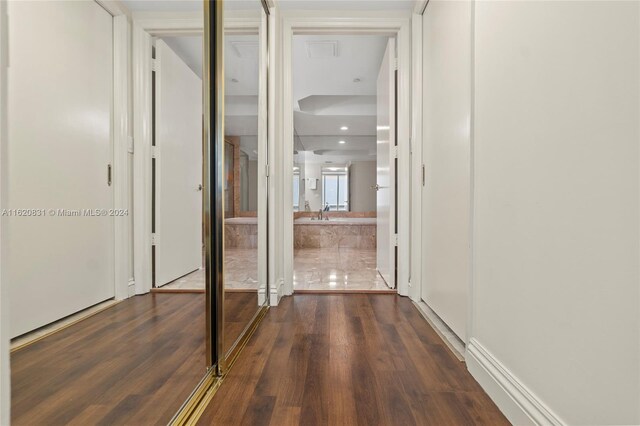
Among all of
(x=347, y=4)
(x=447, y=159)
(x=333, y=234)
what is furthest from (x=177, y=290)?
(x=333, y=234)

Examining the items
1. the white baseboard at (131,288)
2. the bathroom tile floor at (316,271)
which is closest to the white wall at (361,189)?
the bathroom tile floor at (316,271)

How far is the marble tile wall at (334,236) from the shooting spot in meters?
5.78

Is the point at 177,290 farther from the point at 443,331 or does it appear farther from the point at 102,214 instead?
the point at 443,331

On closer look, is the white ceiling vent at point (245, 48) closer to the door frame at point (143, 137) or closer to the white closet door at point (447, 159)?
the door frame at point (143, 137)

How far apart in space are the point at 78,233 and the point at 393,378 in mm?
1183

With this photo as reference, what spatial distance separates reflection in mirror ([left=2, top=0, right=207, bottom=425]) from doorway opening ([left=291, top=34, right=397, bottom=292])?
1728mm

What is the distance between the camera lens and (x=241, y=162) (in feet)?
6.54

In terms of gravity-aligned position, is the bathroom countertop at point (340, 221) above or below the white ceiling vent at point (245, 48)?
below

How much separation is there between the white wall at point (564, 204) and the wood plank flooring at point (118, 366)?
111cm

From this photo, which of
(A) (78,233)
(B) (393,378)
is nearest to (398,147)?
(B) (393,378)

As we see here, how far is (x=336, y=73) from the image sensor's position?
4.06m

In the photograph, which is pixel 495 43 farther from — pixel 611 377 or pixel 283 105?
pixel 283 105

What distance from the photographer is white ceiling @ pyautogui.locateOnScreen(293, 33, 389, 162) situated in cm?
338

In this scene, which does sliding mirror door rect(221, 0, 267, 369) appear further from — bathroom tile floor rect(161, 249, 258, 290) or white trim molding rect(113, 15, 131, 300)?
white trim molding rect(113, 15, 131, 300)
